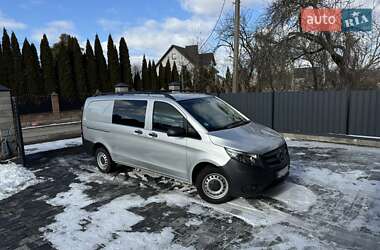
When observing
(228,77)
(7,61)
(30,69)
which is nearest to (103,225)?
(30,69)

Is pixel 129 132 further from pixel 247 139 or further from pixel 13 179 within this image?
pixel 13 179

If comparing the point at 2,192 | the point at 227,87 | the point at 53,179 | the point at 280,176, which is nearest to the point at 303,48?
the point at 227,87

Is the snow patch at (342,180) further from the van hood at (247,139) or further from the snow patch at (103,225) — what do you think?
the snow patch at (103,225)

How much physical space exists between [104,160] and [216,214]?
3118 millimetres

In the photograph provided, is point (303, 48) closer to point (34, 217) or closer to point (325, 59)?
point (325, 59)

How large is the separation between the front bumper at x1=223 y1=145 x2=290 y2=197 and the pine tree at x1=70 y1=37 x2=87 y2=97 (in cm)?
1938

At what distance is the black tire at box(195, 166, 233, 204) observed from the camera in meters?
4.11

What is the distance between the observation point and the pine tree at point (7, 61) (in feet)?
59.2

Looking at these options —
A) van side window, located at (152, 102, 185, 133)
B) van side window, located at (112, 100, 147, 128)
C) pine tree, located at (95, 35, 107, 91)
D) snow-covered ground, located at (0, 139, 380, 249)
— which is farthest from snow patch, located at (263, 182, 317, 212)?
pine tree, located at (95, 35, 107, 91)

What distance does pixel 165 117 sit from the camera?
15.8 ft

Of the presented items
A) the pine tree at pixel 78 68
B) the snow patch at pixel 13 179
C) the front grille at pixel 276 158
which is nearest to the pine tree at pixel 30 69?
the pine tree at pixel 78 68

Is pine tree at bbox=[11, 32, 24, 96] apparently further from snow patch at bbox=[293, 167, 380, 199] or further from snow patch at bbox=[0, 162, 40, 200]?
snow patch at bbox=[293, 167, 380, 199]

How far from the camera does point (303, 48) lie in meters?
14.8

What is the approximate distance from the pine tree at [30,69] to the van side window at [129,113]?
1617cm
